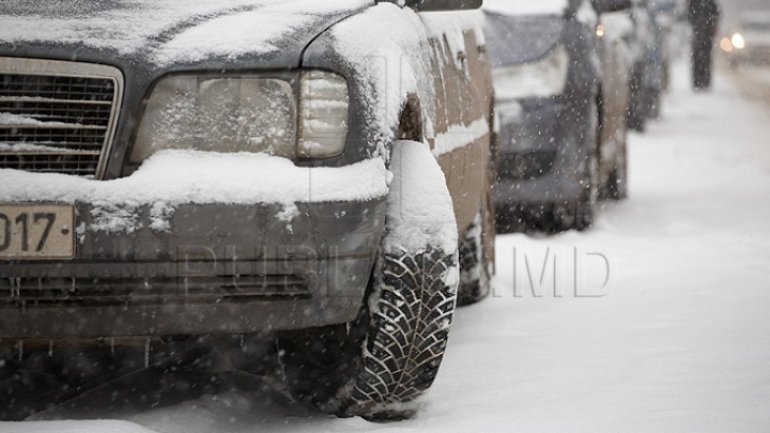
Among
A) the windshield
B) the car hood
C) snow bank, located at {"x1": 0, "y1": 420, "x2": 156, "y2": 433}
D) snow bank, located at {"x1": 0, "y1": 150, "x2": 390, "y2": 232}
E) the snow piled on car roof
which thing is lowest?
snow bank, located at {"x1": 0, "y1": 420, "x2": 156, "y2": 433}

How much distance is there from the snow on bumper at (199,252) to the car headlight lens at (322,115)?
2.9 inches

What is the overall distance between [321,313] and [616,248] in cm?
444

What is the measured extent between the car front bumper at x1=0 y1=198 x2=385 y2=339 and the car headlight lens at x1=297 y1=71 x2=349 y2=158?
0.61ft

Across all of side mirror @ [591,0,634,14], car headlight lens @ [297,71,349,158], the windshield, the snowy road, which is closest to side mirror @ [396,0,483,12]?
car headlight lens @ [297,71,349,158]

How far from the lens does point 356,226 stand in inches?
149

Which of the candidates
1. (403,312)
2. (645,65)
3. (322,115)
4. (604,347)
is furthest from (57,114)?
(645,65)

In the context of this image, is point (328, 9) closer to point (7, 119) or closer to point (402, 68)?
point (402, 68)

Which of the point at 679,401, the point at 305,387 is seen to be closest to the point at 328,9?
the point at 305,387

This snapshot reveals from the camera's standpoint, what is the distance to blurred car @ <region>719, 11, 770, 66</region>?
37594mm

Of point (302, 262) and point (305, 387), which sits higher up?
point (302, 262)

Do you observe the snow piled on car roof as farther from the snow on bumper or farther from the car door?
the snow on bumper

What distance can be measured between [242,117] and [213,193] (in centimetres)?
26

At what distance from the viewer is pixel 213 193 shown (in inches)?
145

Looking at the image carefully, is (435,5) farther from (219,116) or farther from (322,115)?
(219,116)
